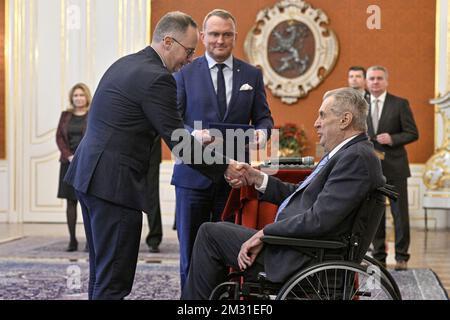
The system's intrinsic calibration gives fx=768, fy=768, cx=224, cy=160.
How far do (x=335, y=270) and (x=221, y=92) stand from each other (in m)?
1.28

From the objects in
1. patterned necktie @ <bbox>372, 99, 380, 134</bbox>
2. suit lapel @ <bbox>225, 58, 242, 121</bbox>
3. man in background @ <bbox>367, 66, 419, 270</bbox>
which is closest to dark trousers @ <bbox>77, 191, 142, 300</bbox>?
suit lapel @ <bbox>225, 58, 242, 121</bbox>

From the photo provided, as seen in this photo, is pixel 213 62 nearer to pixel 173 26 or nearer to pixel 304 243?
pixel 173 26

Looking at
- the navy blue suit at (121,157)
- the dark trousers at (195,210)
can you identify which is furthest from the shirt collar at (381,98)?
the navy blue suit at (121,157)

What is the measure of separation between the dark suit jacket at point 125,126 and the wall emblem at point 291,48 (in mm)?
6285

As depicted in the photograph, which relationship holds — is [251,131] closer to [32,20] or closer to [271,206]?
[271,206]

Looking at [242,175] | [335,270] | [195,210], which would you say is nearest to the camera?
[335,270]

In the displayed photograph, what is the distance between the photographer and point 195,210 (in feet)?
11.8

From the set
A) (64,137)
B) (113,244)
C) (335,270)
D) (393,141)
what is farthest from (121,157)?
(64,137)

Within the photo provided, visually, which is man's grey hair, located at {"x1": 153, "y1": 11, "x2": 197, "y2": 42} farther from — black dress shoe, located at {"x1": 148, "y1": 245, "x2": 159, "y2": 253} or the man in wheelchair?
black dress shoe, located at {"x1": 148, "y1": 245, "x2": 159, "y2": 253}

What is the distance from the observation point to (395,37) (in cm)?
892

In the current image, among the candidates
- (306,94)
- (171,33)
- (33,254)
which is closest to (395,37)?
(306,94)

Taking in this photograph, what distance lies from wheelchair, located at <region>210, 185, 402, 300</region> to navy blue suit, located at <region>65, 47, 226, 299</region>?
422 mm

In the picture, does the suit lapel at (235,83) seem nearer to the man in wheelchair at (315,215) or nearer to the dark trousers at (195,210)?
the dark trousers at (195,210)
